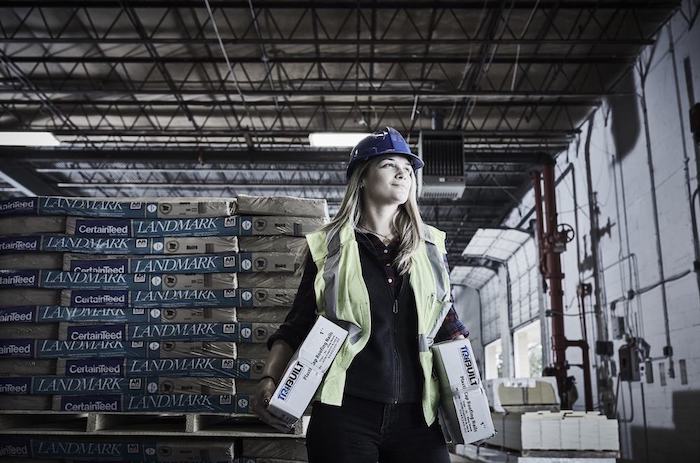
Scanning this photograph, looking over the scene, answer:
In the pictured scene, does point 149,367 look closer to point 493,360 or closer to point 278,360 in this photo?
point 278,360

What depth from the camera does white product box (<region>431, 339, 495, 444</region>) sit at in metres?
2.01

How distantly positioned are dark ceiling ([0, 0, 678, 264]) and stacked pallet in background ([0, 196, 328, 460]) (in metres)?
5.65

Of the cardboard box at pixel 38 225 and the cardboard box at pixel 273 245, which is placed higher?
the cardboard box at pixel 38 225

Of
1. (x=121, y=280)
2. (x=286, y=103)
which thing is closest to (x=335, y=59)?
(x=286, y=103)

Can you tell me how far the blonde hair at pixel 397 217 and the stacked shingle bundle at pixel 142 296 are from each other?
2149 mm

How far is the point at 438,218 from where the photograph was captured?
20641mm

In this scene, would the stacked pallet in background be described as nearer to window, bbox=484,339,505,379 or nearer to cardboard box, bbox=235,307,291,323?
cardboard box, bbox=235,307,291,323

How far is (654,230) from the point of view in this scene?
989 cm

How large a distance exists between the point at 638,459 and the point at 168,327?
8800mm

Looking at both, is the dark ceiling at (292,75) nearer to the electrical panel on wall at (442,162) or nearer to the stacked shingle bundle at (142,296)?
the electrical panel on wall at (442,162)

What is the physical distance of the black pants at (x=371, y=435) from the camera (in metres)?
1.86

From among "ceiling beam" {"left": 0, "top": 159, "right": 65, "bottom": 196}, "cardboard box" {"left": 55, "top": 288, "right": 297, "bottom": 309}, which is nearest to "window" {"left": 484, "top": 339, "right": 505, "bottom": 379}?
"ceiling beam" {"left": 0, "top": 159, "right": 65, "bottom": 196}

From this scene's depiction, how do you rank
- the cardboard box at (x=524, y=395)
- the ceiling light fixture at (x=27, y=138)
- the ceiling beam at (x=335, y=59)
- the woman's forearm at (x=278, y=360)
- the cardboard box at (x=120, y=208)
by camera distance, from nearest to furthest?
the woman's forearm at (x=278, y=360), the cardboard box at (x=120, y=208), the cardboard box at (x=524, y=395), the ceiling light fixture at (x=27, y=138), the ceiling beam at (x=335, y=59)

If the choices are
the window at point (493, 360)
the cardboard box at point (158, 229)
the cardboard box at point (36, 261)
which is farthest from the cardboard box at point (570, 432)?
the window at point (493, 360)
